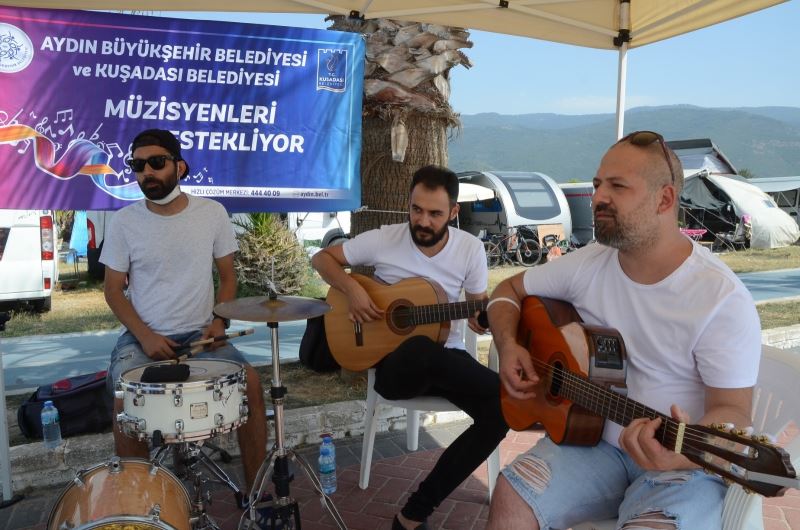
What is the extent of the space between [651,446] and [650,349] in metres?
0.45

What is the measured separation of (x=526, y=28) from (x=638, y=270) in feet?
8.73

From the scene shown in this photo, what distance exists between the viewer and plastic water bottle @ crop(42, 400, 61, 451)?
3.47 m

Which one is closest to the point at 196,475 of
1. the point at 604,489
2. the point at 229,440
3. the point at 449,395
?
the point at 229,440

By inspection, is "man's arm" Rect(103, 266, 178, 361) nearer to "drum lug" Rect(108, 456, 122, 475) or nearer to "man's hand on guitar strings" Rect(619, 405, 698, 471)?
"drum lug" Rect(108, 456, 122, 475)

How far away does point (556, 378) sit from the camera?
2.21m

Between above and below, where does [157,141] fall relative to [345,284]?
above

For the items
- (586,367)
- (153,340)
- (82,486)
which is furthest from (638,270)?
(153,340)

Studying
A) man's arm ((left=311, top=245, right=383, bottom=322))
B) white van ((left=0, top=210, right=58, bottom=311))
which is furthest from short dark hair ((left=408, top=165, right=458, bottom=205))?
white van ((left=0, top=210, right=58, bottom=311))

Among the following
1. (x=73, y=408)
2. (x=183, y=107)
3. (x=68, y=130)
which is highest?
(x=183, y=107)

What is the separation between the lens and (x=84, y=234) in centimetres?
1449

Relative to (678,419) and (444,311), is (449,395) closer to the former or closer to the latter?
(444,311)

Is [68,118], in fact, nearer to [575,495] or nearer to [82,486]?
[82,486]

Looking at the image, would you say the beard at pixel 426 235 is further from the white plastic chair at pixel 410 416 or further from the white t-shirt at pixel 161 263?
the white t-shirt at pixel 161 263

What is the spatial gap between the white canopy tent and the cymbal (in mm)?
2030
